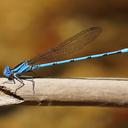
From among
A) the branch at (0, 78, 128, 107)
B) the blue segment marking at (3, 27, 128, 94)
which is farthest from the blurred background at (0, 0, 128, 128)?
the branch at (0, 78, 128, 107)

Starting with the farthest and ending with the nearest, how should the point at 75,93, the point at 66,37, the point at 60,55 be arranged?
the point at 66,37
the point at 60,55
the point at 75,93

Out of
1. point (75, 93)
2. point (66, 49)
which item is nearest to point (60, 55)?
point (66, 49)

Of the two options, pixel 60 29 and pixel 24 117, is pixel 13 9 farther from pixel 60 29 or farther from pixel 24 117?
pixel 24 117

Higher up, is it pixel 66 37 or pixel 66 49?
pixel 66 37

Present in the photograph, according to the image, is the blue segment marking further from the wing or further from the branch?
the branch

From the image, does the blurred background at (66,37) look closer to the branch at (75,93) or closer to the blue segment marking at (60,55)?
the blue segment marking at (60,55)

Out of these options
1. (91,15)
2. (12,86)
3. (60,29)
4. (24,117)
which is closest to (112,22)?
(91,15)

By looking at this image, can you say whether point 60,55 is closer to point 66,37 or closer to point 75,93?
point 75,93
